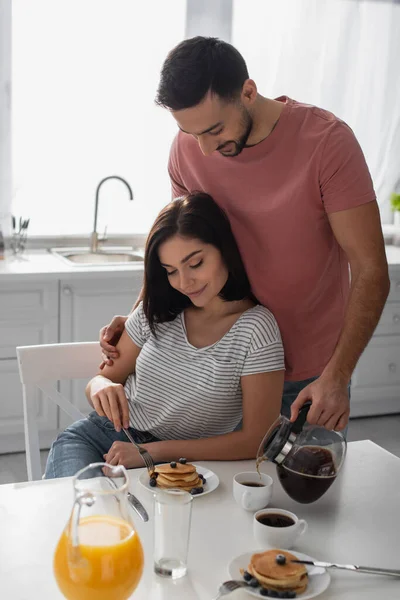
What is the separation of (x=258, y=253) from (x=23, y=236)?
1.92 meters

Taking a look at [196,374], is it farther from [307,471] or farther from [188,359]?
[307,471]

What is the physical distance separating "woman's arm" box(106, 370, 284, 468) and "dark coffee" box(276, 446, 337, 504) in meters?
0.27

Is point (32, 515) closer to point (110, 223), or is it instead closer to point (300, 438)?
point (300, 438)

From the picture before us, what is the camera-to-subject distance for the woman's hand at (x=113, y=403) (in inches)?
63.2

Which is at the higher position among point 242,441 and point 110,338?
point 110,338

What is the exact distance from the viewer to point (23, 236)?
3473 mm

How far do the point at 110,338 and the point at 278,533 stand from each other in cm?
79

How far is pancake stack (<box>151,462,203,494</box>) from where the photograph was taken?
1354 millimetres

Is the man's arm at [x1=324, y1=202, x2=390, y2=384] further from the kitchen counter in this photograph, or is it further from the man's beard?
the kitchen counter

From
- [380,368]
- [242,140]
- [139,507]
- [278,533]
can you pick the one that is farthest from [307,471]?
[380,368]

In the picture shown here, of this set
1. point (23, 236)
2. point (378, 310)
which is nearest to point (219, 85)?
point (378, 310)

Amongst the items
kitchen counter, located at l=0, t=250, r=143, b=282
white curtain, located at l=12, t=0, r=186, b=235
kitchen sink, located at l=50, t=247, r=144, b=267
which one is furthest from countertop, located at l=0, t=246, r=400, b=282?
white curtain, located at l=12, t=0, r=186, b=235

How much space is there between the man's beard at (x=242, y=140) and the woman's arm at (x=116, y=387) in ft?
1.62

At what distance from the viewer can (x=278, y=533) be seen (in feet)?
3.85
